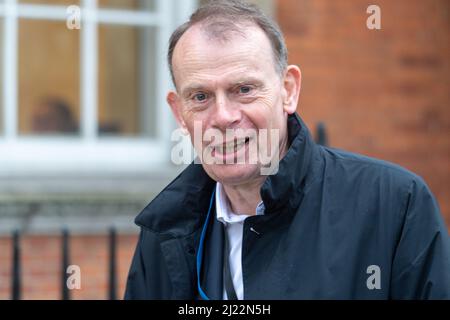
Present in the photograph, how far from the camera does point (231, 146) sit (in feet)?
7.85

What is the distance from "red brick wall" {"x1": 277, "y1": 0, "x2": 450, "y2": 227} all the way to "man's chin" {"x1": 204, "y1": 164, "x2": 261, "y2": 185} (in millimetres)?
2982

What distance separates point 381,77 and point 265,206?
351 centimetres

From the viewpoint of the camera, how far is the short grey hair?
239 cm

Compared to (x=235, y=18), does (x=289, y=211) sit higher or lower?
lower

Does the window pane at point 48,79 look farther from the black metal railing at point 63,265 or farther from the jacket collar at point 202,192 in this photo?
the jacket collar at point 202,192

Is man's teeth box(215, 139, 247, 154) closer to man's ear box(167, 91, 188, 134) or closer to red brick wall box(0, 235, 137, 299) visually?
man's ear box(167, 91, 188, 134)

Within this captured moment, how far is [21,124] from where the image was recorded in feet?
17.3

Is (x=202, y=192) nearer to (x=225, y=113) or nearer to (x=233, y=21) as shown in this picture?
(x=225, y=113)

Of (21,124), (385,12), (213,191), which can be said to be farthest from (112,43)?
(213,191)

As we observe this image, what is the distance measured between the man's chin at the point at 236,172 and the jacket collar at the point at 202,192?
0.28ft

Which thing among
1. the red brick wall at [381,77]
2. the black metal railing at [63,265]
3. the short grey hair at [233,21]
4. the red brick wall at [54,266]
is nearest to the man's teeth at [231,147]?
the short grey hair at [233,21]
